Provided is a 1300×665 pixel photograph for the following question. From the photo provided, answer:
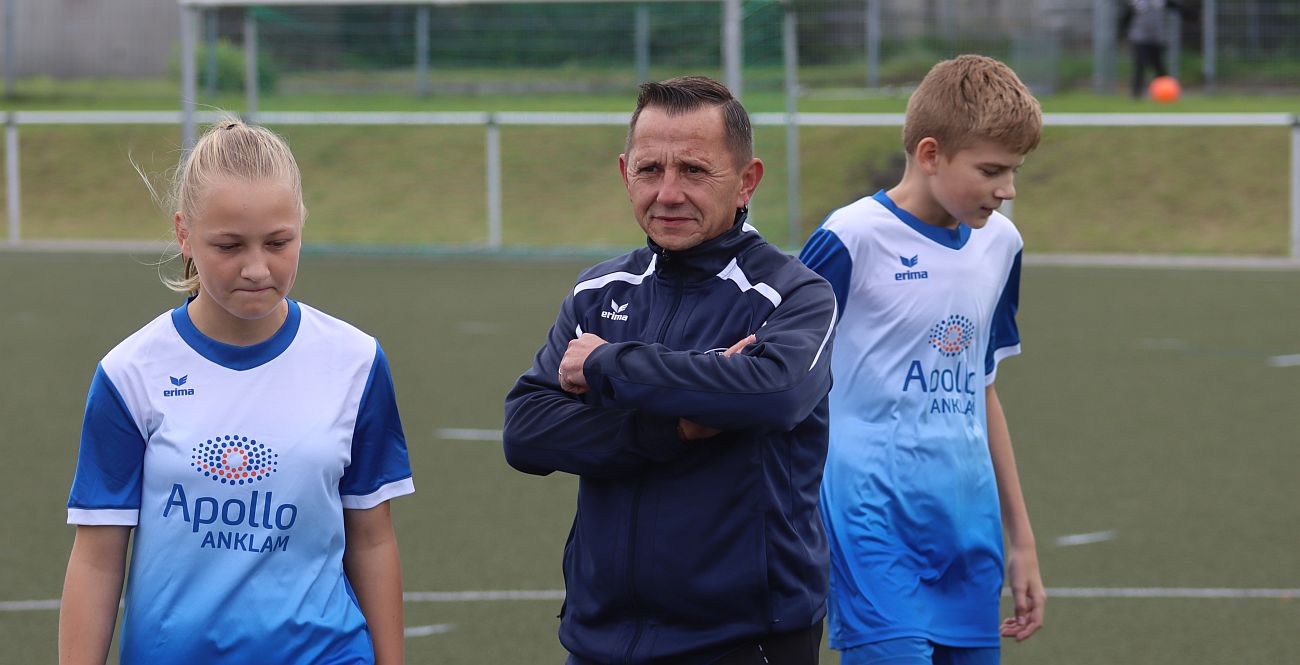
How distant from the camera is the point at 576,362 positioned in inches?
103

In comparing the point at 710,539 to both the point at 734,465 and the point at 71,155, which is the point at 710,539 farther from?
the point at 71,155

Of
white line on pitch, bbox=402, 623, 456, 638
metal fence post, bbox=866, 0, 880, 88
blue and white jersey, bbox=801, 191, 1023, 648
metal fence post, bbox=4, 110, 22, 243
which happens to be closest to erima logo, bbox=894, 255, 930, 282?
blue and white jersey, bbox=801, 191, 1023, 648

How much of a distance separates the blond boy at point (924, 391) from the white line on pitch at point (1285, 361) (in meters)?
7.87

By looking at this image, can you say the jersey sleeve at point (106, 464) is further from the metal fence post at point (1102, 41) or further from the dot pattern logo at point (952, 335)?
the metal fence post at point (1102, 41)

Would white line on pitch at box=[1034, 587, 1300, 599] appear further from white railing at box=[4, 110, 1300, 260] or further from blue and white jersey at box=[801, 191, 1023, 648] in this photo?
white railing at box=[4, 110, 1300, 260]

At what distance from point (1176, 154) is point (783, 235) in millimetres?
6777

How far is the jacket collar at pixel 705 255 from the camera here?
2688 millimetres

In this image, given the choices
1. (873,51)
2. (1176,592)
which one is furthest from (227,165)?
(873,51)

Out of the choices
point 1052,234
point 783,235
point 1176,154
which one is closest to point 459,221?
point 783,235

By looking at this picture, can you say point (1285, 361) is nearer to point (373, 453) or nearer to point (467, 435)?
point (467, 435)

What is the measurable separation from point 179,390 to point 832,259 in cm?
145

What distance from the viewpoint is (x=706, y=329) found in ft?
8.79

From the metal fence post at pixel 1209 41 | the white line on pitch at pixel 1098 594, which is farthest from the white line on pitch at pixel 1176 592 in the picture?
the metal fence post at pixel 1209 41

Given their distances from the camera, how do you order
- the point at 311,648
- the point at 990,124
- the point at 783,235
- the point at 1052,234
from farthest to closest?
the point at 1052,234, the point at 783,235, the point at 990,124, the point at 311,648
